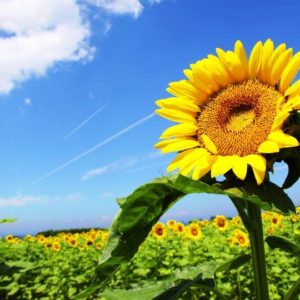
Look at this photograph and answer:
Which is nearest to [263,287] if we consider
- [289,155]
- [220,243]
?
[289,155]

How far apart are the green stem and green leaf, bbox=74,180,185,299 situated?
10.8 inches

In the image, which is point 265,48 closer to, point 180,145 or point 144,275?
point 180,145

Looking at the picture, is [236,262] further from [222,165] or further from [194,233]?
[194,233]

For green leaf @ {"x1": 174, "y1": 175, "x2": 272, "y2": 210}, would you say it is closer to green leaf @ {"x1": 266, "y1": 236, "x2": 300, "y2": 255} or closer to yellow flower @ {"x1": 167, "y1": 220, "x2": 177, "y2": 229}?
green leaf @ {"x1": 266, "y1": 236, "x2": 300, "y2": 255}

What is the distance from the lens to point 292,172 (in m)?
1.49

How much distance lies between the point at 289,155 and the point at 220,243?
6141 mm

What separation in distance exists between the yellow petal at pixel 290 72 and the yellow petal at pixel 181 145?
315 millimetres

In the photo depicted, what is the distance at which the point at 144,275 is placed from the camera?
20.5 feet

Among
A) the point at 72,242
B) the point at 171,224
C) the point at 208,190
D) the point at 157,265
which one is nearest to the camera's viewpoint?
the point at 208,190

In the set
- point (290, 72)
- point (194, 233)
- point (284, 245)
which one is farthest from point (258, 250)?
point (194, 233)

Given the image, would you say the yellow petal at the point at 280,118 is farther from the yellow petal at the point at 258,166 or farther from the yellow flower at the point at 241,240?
the yellow flower at the point at 241,240

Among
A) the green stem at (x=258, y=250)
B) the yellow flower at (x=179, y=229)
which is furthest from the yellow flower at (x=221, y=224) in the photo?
the green stem at (x=258, y=250)

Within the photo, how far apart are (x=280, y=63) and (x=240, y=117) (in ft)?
0.67

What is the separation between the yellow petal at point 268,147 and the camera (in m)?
1.41
